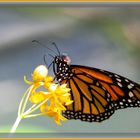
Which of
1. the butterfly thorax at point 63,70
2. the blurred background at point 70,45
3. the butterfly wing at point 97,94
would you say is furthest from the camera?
the blurred background at point 70,45

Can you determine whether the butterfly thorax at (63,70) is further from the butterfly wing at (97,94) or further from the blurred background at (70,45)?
the blurred background at (70,45)

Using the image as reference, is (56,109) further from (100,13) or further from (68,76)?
(100,13)

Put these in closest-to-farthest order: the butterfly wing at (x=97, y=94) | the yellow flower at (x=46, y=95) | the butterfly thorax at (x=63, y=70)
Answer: the yellow flower at (x=46, y=95) < the butterfly wing at (x=97, y=94) < the butterfly thorax at (x=63, y=70)

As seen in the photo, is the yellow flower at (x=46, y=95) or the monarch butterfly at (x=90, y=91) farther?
the monarch butterfly at (x=90, y=91)

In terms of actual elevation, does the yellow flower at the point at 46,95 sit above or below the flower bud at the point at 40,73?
below

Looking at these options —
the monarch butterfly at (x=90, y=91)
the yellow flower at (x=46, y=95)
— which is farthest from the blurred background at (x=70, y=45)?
the yellow flower at (x=46, y=95)

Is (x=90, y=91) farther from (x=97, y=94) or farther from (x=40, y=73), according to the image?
(x=40, y=73)
